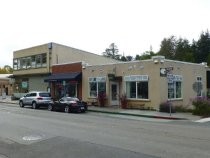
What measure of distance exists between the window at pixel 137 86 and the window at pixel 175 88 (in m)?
2.09

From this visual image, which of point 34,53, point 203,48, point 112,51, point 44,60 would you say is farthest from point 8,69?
point 44,60

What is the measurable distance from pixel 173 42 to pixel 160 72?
220 feet

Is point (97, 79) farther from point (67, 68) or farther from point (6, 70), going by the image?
point (6, 70)

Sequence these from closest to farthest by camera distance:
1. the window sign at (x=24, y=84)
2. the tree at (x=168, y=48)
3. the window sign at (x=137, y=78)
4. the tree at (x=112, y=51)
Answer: the window sign at (x=137, y=78) → the window sign at (x=24, y=84) → the tree at (x=168, y=48) → the tree at (x=112, y=51)

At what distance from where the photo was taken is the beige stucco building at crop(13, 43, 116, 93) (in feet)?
140

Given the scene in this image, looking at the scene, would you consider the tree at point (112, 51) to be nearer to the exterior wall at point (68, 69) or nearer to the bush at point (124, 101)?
the exterior wall at point (68, 69)

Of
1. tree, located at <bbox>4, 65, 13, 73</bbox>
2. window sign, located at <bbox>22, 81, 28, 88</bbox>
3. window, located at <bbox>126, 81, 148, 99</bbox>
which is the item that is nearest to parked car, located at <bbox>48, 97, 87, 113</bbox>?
window, located at <bbox>126, 81, 148, 99</bbox>

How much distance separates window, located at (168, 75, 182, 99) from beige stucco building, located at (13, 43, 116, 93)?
13212 millimetres

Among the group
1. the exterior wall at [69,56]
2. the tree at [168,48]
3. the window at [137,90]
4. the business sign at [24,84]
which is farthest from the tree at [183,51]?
the window at [137,90]

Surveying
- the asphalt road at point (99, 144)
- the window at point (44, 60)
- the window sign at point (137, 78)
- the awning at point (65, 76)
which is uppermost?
the window at point (44, 60)

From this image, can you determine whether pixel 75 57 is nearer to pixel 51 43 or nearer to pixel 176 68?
pixel 51 43

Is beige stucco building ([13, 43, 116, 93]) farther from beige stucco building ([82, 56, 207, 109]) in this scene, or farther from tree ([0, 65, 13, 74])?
tree ([0, 65, 13, 74])

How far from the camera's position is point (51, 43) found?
42.3 meters

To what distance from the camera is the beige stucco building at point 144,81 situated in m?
27.9
